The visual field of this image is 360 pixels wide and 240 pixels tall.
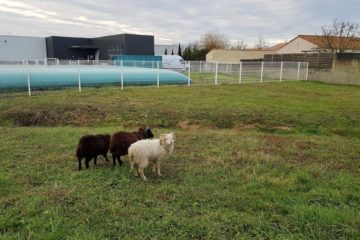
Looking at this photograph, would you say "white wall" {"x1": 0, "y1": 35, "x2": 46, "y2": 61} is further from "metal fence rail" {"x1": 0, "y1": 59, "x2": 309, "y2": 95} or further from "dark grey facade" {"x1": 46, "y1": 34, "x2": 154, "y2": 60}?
"metal fence rail" {"x1": 0, "y1": 59, "x2": 309, "y2": 95}

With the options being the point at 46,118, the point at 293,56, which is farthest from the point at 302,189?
the point at 293,56

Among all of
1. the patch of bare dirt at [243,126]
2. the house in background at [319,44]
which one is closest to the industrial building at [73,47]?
the house in background at [319,44]

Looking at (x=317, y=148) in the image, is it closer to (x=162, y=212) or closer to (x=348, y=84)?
(x=162, y=212)

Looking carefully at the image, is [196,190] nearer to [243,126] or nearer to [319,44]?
[243,126]

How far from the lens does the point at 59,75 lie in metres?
16.5

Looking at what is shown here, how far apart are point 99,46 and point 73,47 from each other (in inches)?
161

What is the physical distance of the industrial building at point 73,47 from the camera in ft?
158

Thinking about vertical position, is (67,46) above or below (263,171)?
above

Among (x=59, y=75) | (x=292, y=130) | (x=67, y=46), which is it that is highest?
(x=67, y=46)

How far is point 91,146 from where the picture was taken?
192 inches

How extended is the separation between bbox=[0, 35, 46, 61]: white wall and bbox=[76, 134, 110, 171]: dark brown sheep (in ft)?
166

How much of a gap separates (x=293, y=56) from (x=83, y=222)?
25322 mm

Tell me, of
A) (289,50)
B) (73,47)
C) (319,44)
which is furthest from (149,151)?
(73,47)

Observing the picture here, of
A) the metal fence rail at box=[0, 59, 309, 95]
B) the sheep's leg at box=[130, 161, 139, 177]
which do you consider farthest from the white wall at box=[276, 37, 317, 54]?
the sheep's leg at box=[130, 161, 139, 177]
